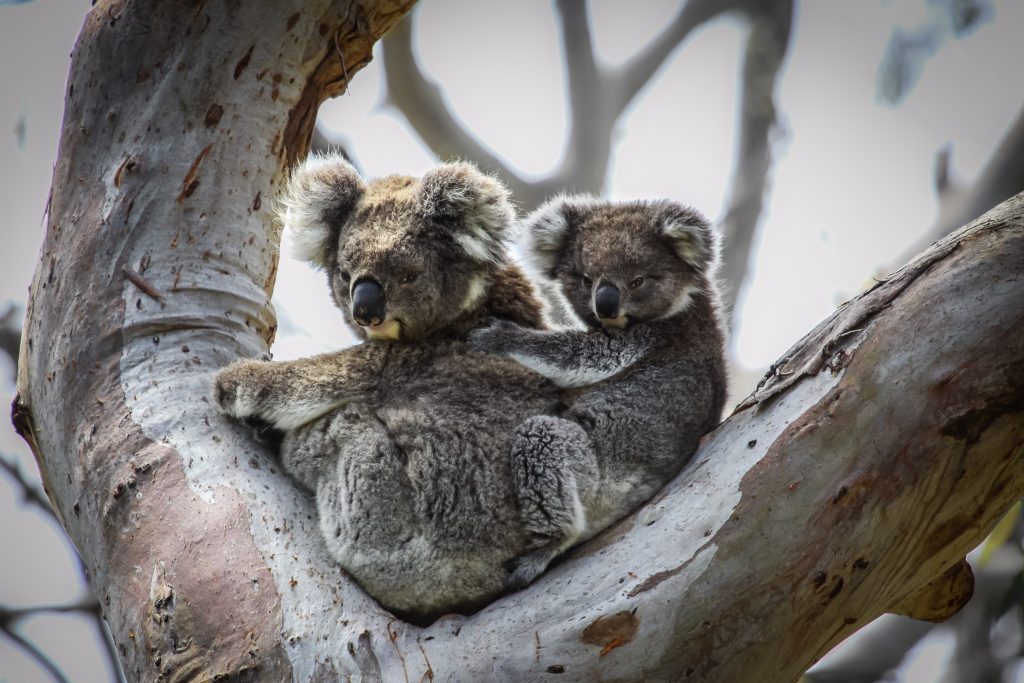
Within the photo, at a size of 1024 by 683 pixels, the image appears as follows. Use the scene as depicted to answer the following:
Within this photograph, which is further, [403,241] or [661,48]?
[661,48]

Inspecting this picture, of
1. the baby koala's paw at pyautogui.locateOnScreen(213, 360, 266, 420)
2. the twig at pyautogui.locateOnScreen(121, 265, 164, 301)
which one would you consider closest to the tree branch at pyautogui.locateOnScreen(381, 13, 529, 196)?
the twig at pyautogui.locateOnScreen(121, 265, 164, 301)

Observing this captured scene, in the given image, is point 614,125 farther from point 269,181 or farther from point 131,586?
point 131,586

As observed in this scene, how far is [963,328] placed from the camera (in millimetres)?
2295

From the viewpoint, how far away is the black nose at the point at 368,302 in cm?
299

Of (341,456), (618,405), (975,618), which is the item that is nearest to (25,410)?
(341,456)

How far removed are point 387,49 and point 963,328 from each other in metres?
7.17

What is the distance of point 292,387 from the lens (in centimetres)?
299

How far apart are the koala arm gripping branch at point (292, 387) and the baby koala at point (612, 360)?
47cm

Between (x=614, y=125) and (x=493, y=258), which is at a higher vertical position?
(x=614, y=125)

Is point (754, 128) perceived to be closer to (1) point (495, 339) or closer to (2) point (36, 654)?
(1) point (495, 339)

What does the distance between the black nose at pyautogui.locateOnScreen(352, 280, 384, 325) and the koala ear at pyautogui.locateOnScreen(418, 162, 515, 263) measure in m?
0.36

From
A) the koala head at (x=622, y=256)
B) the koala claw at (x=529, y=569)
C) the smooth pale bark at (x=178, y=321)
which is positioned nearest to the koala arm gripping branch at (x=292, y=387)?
the smooth pale bark at (x=178, y=321)

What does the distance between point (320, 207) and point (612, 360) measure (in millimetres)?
1292

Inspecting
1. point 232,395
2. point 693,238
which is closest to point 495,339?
point 232,395
